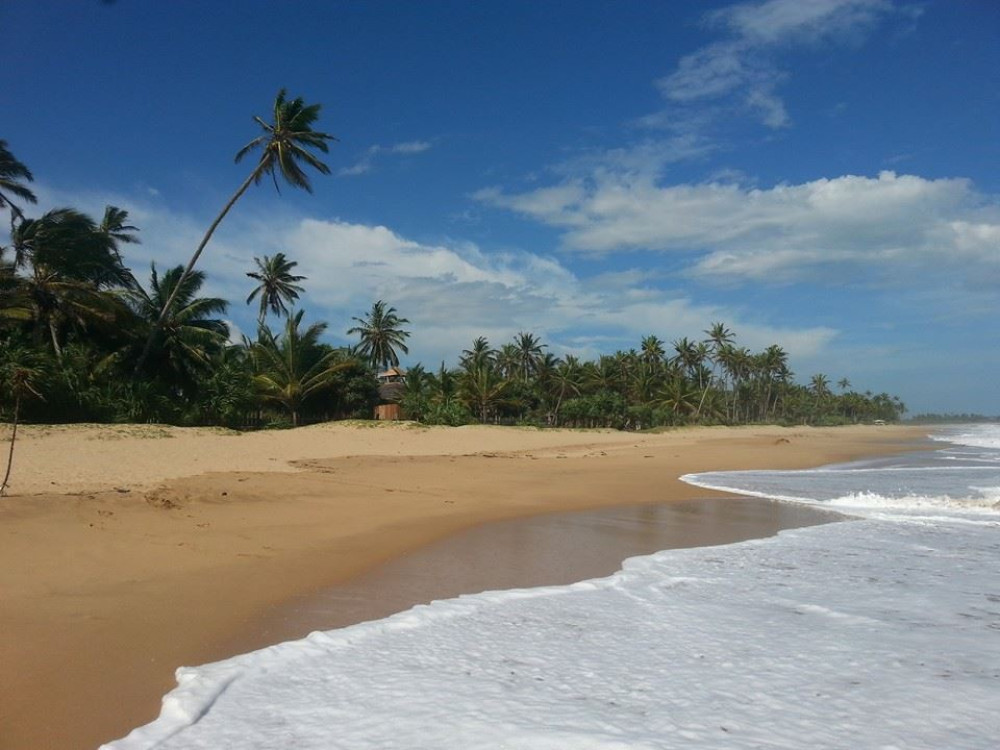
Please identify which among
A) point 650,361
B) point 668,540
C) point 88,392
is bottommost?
point 668,540

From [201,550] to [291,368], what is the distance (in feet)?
82.5

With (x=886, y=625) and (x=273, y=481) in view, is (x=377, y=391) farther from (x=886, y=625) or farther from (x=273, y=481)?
(x=886, y=625)

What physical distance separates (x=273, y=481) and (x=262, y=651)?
7665 millimetres

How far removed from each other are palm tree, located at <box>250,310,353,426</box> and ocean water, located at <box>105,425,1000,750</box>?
26.3 meters

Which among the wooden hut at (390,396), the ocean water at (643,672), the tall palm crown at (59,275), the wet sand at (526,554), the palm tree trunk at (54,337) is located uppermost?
the tall palm crown at (59,275)

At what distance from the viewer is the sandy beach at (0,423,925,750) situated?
3.68 m

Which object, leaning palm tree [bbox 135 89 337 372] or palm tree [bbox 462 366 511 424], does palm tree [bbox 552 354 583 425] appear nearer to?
palm tree [bbox 462 366 511 424]

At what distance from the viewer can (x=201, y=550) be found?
6473mm

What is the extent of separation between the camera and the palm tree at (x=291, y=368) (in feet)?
99.5

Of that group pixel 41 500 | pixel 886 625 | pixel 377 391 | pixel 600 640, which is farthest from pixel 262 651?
pixel 377 391

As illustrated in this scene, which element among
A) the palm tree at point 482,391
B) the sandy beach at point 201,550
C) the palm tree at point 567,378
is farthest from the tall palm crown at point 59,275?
the palm tree at point 567,378

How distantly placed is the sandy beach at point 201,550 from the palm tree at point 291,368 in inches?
553

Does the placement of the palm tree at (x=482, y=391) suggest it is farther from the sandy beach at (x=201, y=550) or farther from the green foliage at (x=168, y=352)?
the sandy beach at (x=201, y=550)

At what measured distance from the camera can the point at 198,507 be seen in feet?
28.0
